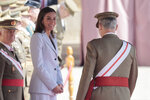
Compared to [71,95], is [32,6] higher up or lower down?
higher up

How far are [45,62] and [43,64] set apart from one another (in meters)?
0.05

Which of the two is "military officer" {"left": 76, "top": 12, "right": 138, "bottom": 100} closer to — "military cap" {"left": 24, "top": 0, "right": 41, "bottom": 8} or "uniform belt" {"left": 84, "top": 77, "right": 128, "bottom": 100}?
"uniform belt" {"left": 84, "top": 77, "right": 128, "bottom": 100}

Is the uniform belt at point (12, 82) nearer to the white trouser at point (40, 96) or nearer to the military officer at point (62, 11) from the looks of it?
the white trouser at point (40, 96)

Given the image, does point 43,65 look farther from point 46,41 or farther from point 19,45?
point 19,45

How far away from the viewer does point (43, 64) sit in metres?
3.48

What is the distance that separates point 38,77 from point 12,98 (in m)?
0.27

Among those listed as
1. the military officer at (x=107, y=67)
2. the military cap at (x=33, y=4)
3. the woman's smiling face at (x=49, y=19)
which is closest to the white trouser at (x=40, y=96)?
the military officer at (x=107, y=67)

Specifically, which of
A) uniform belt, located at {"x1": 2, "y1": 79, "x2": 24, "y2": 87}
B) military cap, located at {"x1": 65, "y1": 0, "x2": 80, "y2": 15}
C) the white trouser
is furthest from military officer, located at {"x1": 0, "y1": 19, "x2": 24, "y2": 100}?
military cap, located at {"x1": 65, "y1": 0, "x2": 80, "y2": 15}

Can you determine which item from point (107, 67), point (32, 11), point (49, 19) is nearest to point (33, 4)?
point (32, 11)

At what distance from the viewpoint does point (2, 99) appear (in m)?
3.28

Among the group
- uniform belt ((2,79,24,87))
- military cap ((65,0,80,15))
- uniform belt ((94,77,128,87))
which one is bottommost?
uniform belt ((2,79,24,87))

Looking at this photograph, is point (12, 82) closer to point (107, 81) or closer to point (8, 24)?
point (8, 24)

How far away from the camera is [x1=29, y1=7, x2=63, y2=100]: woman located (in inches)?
136

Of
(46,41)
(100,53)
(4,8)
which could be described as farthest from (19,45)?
(100,53)
